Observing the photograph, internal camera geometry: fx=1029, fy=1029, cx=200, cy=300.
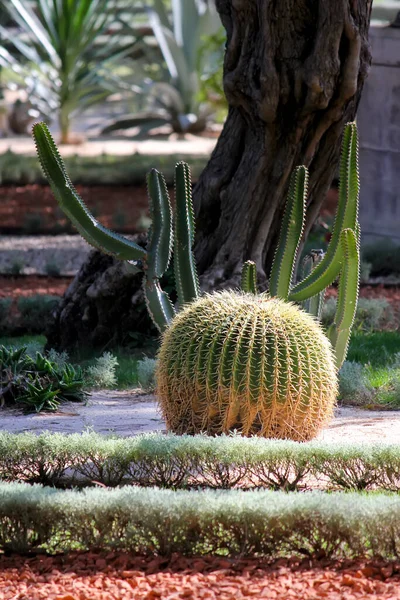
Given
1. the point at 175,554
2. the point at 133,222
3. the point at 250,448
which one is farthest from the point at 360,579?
the point at 133,222

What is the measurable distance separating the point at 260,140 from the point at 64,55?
11.3 metres

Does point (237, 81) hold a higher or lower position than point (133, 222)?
higher

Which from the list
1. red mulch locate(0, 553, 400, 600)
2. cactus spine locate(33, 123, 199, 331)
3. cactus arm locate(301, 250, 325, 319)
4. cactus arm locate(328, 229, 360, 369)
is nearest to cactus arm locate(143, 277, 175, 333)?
cactus spine locate(33, 123, 199, 331)

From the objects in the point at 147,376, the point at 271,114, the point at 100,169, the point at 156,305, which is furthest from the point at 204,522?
the point at 100,169

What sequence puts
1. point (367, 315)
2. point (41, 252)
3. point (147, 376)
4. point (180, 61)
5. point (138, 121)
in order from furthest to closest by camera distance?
point (138, 121) < point (180, 61) < point (41, 252) < point (367, 315) < point (147, 376)

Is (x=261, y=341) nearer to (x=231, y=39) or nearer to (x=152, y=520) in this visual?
(x=152, y=520)

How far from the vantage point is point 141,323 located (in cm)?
748

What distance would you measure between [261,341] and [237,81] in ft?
8.61

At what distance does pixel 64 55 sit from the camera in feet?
57.3

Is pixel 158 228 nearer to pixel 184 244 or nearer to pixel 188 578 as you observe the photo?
pixel 184 244

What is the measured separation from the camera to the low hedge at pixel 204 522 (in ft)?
10.6

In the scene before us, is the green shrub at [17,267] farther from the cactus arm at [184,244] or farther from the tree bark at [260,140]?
the cactus arm at [184,244]

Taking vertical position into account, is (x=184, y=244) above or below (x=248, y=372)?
above

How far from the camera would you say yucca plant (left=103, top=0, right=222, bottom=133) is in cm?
1869
